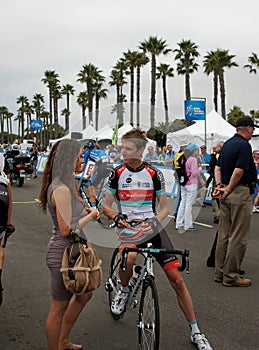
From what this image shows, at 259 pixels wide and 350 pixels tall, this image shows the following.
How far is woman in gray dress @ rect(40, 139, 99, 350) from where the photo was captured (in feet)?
10.00

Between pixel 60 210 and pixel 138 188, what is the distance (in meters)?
0.83

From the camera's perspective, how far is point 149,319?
3.33 m

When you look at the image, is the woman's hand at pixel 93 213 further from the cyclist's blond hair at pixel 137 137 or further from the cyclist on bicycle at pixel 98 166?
the cyclist on bicycle at pixel 98 166

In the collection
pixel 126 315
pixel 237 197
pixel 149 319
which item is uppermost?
pixel 237 197

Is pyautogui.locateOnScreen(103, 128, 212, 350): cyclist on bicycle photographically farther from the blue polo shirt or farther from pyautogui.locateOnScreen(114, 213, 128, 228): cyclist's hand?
the blue polo shirt

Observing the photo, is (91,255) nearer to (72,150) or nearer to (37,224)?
(72,150)

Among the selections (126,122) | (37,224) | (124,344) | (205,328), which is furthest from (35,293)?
(37,224)

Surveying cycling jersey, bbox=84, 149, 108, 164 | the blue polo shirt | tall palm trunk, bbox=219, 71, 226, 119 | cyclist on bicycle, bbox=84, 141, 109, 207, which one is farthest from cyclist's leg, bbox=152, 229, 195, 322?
tall palm trunk, bbox=219, 71, 226, 119

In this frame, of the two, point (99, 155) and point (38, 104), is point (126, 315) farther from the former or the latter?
point (38, 104)

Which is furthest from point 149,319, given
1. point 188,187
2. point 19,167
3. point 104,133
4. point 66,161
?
point 19,167

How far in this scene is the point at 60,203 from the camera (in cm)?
301

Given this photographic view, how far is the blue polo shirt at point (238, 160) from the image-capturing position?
5.29 metres

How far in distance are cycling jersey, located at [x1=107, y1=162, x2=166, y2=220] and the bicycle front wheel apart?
602 mm

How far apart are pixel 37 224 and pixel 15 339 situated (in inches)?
225
